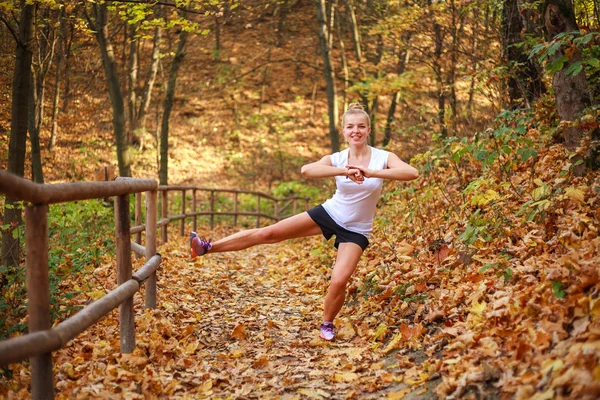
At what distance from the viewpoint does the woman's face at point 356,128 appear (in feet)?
16.2

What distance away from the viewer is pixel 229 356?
456 cm

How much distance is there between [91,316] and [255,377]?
135 centimetres

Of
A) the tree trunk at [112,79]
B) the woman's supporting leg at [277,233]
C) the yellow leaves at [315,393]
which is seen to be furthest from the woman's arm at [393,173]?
the tree trunk at [112,79]

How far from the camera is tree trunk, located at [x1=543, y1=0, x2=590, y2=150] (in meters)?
5.41

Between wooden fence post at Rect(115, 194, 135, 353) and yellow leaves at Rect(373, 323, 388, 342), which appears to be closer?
wooden fence post at Rect(115, 194, 135, 353)

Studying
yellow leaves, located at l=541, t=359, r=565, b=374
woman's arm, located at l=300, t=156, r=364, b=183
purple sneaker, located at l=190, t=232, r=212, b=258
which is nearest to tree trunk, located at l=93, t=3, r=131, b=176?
purple sneaker, located at l=190, t=232, r=212, b=258

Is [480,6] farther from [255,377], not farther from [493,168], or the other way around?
[255,377]

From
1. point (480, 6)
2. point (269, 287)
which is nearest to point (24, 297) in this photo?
point (269, 287)

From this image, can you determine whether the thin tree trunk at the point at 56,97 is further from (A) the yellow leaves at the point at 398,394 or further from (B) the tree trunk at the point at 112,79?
(A) the yellow leaves at the point at 398,394

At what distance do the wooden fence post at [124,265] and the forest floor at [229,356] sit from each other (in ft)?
0.41

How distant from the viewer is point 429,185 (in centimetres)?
912

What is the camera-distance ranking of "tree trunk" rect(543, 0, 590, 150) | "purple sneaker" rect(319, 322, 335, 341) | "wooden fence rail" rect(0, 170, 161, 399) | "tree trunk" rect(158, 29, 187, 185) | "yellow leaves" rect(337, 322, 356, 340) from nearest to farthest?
"wooden fence rail" rect(0, 170, 161, 399)
"purple sneaker" rect(319, 322, 335, 341)
"yellow leaves" rect(337, 322, 356, 340)
"tree trunk" rect(543, 0, 590, 150)
"tree trunk" rect(158, 29, 187, 185)

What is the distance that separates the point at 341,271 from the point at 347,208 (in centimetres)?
55

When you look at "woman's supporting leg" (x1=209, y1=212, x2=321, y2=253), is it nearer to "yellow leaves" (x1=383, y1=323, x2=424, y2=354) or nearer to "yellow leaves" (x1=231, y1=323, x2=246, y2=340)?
"yellow leaves" (x1=231, y1=323, x2=246, y2=340)
